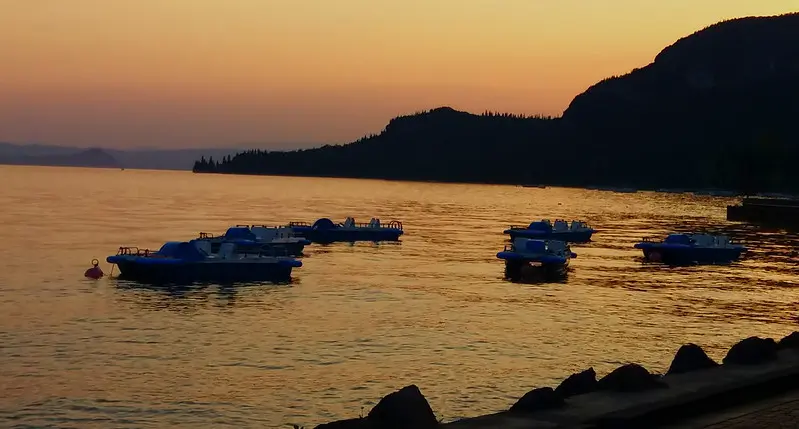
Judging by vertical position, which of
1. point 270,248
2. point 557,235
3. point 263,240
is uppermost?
point 557,235

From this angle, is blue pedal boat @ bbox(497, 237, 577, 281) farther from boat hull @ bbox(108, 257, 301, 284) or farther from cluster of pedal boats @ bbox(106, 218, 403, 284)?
boat hull @ bbox(108, 257, 301, 284)

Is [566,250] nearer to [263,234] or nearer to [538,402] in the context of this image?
[263,234]

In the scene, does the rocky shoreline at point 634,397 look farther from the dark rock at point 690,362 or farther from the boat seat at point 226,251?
the boat seat at point 226,251

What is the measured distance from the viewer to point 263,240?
8512 centimetres

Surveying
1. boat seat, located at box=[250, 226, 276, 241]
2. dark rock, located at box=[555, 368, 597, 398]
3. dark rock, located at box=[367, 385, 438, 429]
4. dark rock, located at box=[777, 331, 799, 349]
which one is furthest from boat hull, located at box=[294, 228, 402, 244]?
dark rock, located at box=[367, 385, 438, 429]

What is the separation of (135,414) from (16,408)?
355 cm

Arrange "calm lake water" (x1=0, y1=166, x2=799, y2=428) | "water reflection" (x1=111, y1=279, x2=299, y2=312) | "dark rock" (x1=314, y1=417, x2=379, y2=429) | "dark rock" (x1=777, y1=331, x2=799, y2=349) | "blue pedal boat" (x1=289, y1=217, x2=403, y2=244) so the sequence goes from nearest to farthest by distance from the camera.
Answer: "dark rock" (x1=314, y1=417, x2=379, y2=429) → "dark rock" (x1=777, y1=331, x2=799, y2=349) → "calm lake water" (x1=0, y1=166, x2=799, y2=428) → "water reflection" (x1=111, y1=279, x2=299, y2=312) → "blue pedal boat" (x1=289, y1=217, x2=403, y2=244)

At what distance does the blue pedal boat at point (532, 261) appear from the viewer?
231 feet

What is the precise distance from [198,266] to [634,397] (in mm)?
49684

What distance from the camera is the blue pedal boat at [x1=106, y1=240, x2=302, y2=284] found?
62406 millimetres

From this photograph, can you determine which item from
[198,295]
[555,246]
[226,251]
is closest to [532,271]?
[555,246]

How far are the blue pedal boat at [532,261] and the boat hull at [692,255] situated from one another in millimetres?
14847

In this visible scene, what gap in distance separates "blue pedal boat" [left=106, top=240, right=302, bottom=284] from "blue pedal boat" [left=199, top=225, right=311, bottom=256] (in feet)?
39.5

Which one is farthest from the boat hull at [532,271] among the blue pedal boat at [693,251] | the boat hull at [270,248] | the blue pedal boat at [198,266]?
the boat hull at [270,248]
